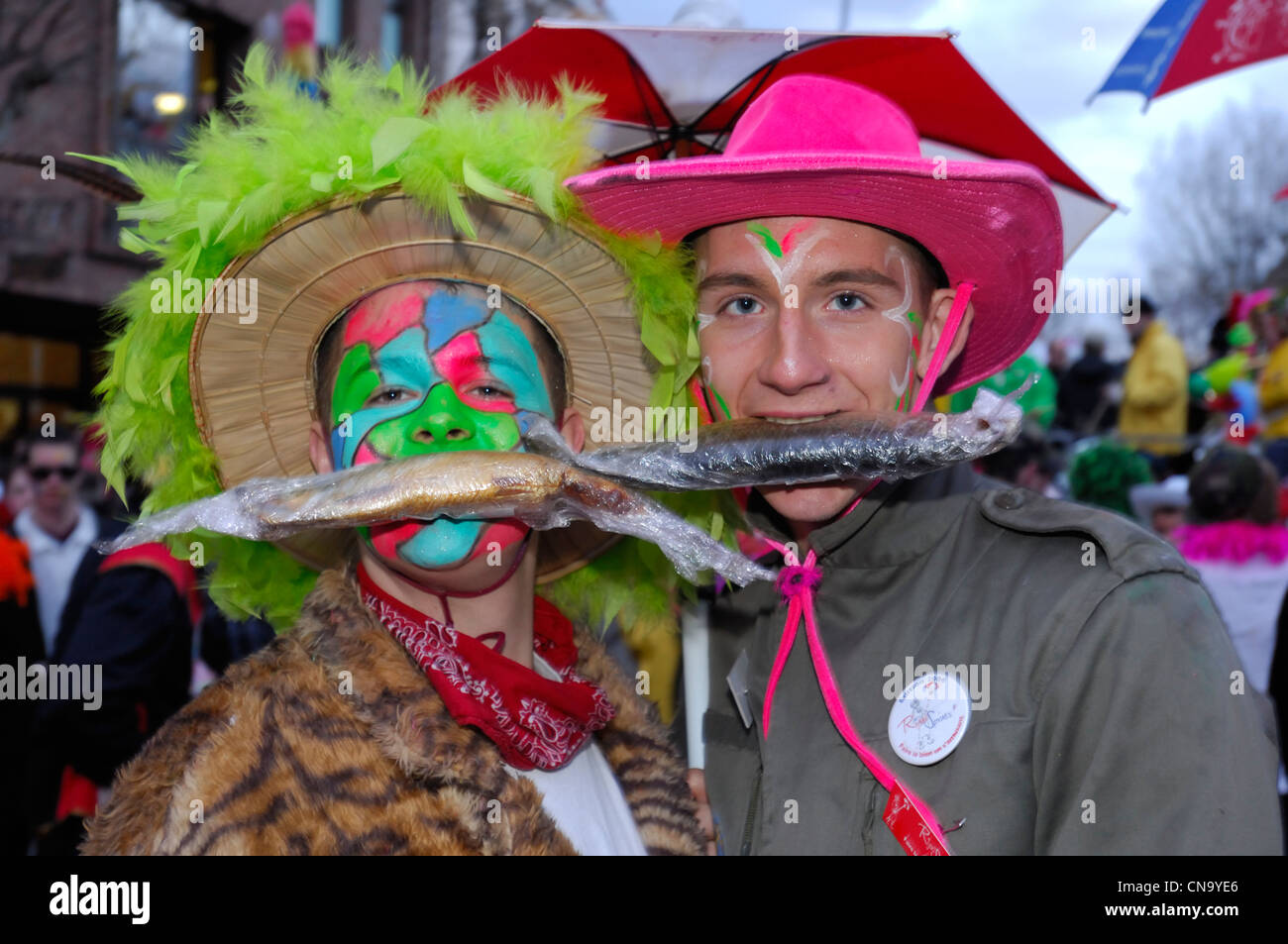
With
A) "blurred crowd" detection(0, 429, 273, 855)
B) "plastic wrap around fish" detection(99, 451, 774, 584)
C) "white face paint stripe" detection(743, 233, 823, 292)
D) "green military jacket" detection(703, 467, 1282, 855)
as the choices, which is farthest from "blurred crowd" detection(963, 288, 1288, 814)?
"blurred crowd" detection(0, 429, 273, 855)

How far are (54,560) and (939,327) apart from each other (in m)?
4.75

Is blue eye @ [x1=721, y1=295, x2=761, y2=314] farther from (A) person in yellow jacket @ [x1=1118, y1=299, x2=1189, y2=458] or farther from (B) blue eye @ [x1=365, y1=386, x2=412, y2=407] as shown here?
(A) person in yellow jacket @ [x1=1118, y1=299, x2=1189, y2=458]

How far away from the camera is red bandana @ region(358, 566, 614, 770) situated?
6.66ft

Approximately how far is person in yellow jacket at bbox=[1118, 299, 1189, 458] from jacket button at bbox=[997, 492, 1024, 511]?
6414 mm

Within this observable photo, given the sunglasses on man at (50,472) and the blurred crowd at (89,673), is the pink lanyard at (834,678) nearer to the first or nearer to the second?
the blurred crowd at (89,673)

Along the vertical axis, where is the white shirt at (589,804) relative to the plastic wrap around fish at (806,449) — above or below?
below

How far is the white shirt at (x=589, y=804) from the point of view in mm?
2094

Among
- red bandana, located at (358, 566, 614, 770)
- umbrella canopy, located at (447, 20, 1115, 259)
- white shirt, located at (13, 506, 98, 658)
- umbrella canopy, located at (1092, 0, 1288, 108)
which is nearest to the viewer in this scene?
red bandana, located at (358, 566, 614, 770)

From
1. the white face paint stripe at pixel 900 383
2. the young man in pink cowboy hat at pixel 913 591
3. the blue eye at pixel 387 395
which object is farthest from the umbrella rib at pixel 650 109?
the blue eye at pixel 387 395

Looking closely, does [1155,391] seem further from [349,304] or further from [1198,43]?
[349,304]

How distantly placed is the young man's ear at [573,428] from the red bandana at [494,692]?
1.65 feet

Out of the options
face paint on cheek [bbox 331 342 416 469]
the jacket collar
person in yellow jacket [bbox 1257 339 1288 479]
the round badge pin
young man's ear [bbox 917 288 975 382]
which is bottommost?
the round badge pin

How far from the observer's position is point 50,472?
5.55 metres
